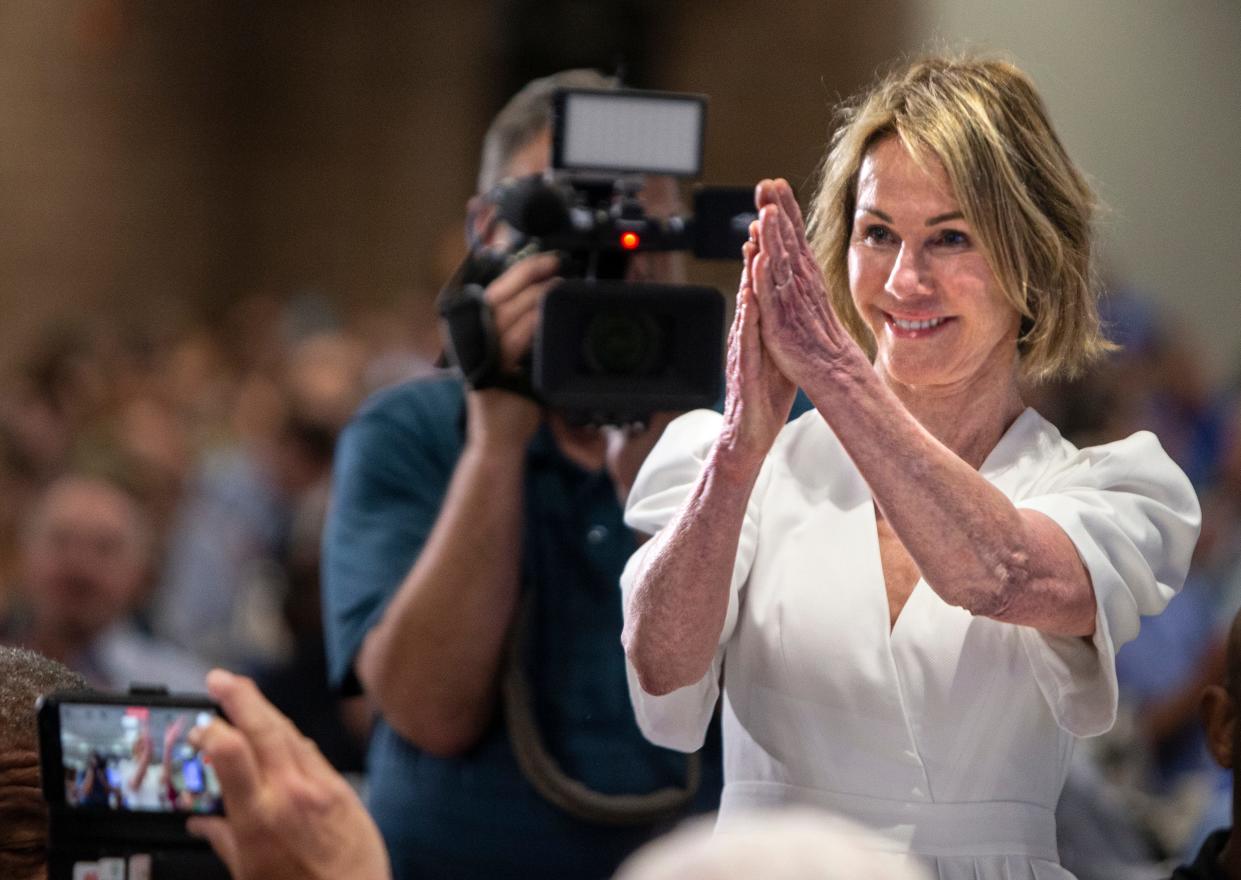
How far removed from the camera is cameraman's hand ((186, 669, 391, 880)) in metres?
1.40

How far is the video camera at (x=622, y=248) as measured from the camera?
2.21 metres

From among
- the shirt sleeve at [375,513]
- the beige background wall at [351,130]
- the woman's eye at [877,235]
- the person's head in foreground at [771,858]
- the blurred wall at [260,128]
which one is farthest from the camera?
the blurred wall at [260,128]

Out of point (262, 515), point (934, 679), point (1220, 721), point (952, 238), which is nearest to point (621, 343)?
point (952, 238)

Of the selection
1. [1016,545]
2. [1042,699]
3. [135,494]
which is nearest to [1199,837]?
[1042,699]

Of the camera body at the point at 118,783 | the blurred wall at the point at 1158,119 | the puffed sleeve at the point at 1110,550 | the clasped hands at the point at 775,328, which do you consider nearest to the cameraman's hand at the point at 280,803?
Result: the camera body at the point at 118,783

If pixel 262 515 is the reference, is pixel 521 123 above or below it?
above

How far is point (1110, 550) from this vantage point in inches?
69.8

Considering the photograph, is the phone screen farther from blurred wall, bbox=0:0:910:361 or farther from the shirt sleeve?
blurred wall, bbox=0:0:910:361

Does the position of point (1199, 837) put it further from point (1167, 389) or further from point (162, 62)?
point (162, 62)

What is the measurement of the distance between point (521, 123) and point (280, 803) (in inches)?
54.2

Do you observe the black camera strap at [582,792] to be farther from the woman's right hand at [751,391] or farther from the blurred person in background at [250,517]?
the blurred person in background at [250,517]

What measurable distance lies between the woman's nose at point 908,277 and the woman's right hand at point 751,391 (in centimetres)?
16

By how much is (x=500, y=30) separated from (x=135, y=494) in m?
5.30

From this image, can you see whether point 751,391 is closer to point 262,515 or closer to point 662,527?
point 662,527
